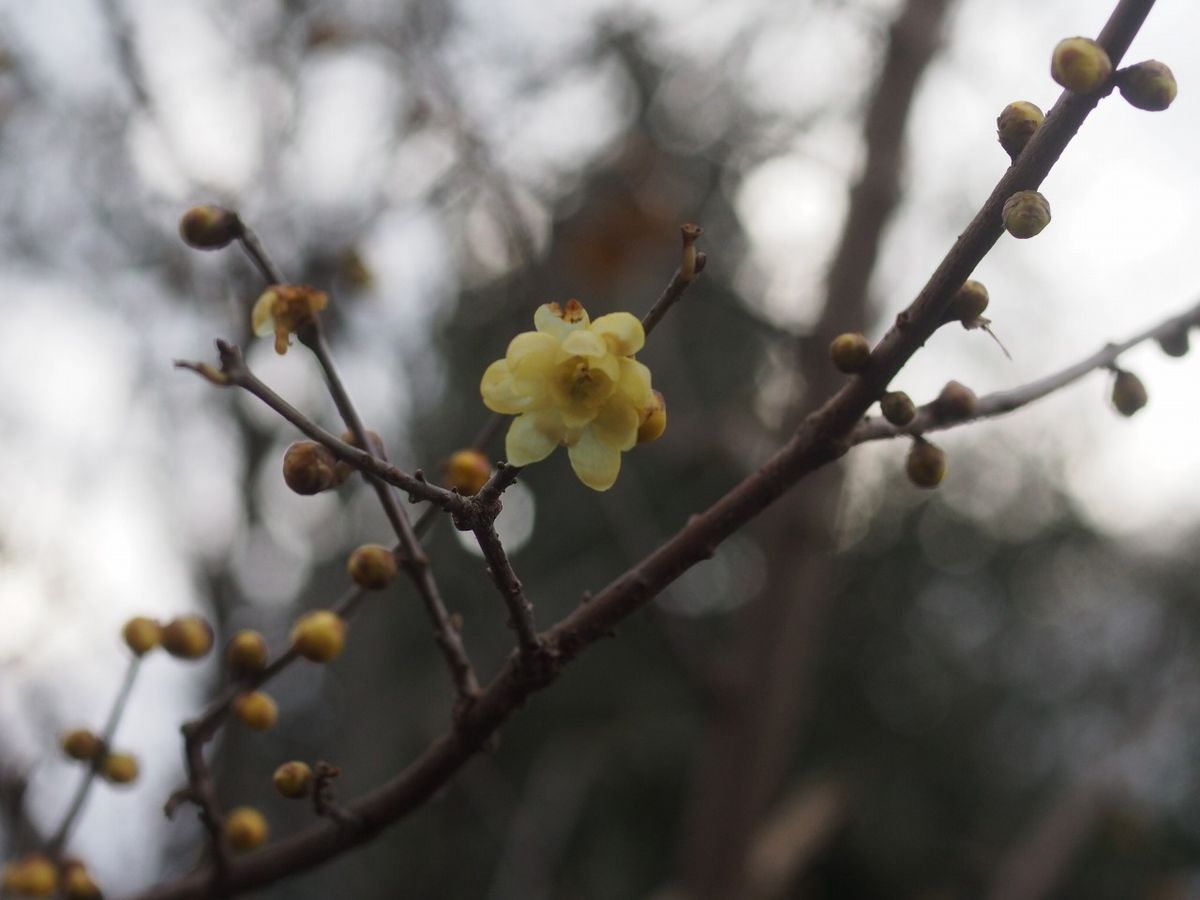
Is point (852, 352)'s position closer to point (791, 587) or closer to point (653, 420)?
point (653, 420)

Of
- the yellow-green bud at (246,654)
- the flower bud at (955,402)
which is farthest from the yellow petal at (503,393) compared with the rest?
the yellow-green bud at (246,654)

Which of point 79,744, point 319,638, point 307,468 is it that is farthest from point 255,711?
point 307,468

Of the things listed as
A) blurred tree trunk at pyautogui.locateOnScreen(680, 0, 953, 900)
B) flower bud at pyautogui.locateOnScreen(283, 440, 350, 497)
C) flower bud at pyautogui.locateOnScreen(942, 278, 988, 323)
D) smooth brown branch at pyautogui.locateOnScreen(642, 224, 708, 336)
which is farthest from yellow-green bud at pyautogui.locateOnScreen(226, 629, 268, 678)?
blurred tree trunk at pyautogui.locateOnScreen(680, 0, 953, 900)

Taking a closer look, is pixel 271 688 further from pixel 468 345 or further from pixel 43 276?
pixel 43 276

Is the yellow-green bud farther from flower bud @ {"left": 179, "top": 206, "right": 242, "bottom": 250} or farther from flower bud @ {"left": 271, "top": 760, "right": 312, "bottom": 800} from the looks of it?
flower bud @ {"left": 179, "top": 206, "right": 242, "bottom": 250}

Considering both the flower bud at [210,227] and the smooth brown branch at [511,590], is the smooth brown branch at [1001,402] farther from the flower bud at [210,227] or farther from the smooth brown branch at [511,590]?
the flower bud at [210,227]

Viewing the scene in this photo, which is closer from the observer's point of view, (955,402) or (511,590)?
(511,590)
